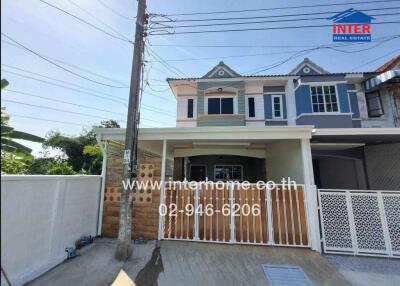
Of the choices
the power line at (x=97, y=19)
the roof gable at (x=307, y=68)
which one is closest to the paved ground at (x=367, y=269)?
the power line at (x=97, y=19)

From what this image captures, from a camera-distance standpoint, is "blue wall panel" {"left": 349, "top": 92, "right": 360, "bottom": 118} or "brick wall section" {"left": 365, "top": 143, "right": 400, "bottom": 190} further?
"blue wall panel" {"left": 349, "top": 92, "right": 360, "bottom": 118}

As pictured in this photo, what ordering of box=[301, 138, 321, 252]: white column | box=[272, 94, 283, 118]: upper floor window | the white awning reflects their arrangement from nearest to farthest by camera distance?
box=[301, 138, 321, 252]: white column, the white awning, box=[272, 94, 283, 118]: upper floor window

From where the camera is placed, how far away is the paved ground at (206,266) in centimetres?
347

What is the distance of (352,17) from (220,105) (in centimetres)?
717

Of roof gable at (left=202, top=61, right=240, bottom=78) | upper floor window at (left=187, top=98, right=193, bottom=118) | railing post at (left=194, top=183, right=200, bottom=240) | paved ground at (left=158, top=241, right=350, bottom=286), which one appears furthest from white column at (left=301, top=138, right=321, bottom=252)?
roof gable at (left=202, top=61, right=240, bottom=78)

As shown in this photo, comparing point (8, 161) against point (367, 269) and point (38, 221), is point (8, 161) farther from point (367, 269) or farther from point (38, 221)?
point (367, 269)

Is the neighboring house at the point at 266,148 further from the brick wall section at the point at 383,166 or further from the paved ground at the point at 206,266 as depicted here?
the paved ground at the point at 206,266

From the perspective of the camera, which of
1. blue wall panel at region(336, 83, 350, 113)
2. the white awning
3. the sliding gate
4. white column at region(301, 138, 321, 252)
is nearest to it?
white column at region(301, 138, 321, 252)

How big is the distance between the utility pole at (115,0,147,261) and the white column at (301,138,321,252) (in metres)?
4.28

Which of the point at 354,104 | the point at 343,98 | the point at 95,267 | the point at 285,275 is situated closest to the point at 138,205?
the point at 95,267

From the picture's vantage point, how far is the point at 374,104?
11359 millimetres

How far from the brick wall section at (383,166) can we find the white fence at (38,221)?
399 inches

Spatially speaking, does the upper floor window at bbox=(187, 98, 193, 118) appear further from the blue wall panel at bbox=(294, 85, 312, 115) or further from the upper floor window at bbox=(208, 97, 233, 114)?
the blue wall panel at bbox=(294, 85, 312, 115)

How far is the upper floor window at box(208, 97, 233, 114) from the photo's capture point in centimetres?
1182
